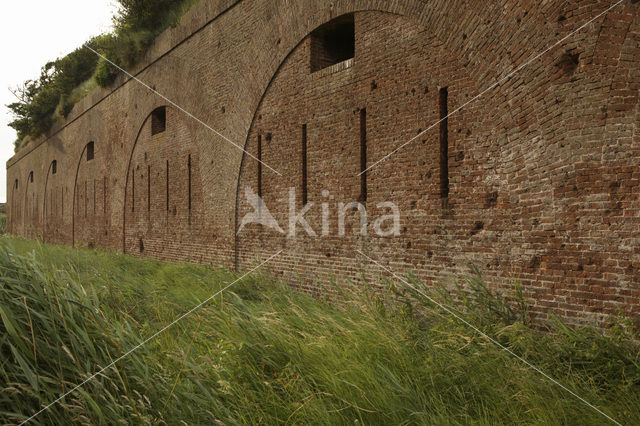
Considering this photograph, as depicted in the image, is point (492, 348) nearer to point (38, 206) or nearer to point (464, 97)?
point (464, 97)

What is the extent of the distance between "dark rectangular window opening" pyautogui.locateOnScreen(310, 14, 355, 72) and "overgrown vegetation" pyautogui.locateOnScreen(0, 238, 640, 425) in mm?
4638

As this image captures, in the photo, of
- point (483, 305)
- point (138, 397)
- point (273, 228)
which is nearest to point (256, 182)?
point (273, 228)

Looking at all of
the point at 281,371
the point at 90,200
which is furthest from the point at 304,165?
the point at 90,200

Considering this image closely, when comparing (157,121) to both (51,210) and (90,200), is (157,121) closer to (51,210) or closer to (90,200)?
(90,200)

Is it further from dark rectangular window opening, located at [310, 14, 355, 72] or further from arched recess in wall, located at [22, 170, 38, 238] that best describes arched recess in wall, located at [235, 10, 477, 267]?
arched recess in wall, located at [22, 170, 38, 238]

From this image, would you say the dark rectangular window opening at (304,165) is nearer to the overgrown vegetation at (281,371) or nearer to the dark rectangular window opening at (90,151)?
the overgrown vegetation at (281,371)

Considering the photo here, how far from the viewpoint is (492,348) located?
382 centimetres

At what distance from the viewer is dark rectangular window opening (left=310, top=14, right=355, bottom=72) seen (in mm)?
7254

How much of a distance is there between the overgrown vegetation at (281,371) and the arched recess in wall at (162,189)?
6.85 metres

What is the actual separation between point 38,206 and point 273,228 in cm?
2128

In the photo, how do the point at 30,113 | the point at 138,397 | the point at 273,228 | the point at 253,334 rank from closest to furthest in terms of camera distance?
the point at 138,397 → the point at 253,334 → the point at 273,228 → the point at 30,113

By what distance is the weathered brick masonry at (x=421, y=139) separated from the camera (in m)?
4.03

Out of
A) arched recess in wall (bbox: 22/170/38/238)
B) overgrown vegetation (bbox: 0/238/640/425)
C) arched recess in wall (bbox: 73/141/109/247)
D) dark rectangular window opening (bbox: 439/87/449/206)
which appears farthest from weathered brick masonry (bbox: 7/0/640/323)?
arched recess in wall (bbox: 22/170/38/238)

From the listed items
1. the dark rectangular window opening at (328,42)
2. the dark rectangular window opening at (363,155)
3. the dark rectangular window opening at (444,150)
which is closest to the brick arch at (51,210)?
the dark rectangular window opening at (328,42)
